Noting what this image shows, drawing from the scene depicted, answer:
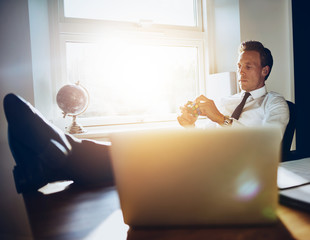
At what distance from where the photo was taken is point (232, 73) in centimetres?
219

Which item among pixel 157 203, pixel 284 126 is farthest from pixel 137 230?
pixel 284 126

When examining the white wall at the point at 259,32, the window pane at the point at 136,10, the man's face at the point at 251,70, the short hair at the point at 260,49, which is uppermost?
the window pane at the point at 136,10

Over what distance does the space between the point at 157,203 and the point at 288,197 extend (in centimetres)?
30

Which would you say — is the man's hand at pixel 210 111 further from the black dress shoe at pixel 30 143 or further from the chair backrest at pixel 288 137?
the black dress shoe at pixel 30 143

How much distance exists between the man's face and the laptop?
1378 millimetres

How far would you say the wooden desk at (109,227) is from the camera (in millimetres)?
416

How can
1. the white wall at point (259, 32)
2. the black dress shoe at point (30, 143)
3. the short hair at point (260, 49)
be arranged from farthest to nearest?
the white wall at point (259, 32), the short hair at point (260, 49), the black dress shoe at point (30, 143)

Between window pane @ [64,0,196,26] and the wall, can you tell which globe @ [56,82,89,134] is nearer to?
the wall

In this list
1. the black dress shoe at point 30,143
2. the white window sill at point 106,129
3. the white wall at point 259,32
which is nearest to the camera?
the black dress shoe at point 30,143

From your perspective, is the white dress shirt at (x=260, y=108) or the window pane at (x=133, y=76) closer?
the white dress shirt at (x=260, y=108)

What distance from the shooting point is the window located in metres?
2.21

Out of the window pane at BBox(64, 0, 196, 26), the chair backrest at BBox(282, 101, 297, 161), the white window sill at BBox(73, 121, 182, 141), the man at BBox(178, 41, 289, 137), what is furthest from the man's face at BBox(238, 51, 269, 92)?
the window pane at BBox(64, 0, 196, 26)

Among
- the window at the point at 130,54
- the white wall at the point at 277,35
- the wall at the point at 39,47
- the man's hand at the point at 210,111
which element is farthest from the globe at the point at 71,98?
the white wall at the point at 277,35

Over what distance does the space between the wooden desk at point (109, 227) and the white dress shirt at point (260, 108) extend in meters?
0.99
